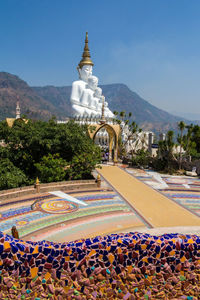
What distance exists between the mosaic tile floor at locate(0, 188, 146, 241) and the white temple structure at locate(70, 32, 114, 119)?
21.6m

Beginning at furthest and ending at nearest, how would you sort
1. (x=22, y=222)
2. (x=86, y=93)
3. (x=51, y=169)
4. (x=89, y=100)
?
(x=86, y=93) → (x=89, y=100) → (x=51, y=169) → (x=22, y=222)

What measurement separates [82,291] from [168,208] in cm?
737

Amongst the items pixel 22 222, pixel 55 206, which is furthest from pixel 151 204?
pixel 22 222

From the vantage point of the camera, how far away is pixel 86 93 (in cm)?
3347

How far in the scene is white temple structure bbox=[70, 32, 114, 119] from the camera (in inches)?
1280

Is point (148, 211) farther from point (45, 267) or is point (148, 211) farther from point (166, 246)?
point (45, 267)

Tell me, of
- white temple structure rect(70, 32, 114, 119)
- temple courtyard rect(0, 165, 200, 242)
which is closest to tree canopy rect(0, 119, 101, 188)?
temple courtyard rect(0, 165, 200, 242)

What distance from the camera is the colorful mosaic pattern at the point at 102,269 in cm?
416

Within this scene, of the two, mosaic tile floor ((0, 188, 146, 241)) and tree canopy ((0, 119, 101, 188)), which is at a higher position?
tree canopy ((0, 119, 101, 188))

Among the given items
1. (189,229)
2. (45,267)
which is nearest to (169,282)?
(45,267)

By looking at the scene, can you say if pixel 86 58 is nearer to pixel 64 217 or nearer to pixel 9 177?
pixel 9 177

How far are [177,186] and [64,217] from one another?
26.3 ft

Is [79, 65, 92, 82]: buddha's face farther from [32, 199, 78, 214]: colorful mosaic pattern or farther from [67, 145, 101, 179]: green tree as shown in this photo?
[32, 199, 78, 214]: colorful mosaic pattern

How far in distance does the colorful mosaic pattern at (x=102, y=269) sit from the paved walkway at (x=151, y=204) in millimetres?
4473
